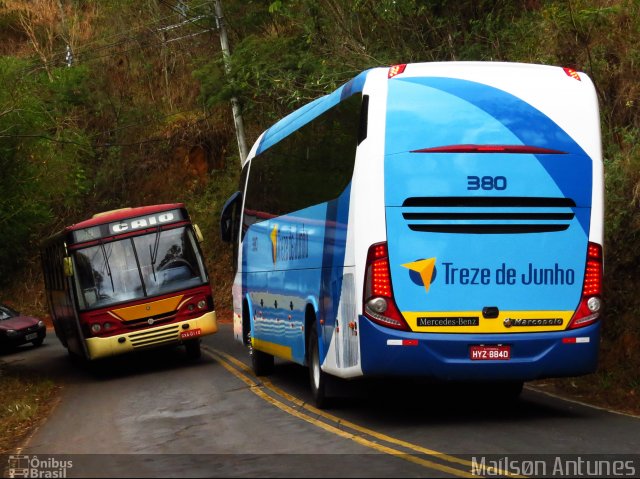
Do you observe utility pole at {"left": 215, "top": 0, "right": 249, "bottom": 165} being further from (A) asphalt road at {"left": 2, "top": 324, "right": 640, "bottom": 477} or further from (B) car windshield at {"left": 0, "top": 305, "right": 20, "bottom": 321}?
(A) asphalt road at {"left": 2, "top": 324, "right": 640, "bottom": 477}

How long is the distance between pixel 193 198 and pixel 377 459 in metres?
41.1

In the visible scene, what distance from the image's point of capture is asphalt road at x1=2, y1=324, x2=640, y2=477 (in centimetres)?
938

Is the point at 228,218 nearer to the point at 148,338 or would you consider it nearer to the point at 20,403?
the point at 148,338

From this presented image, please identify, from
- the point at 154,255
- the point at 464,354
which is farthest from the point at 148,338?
the point at 464,354

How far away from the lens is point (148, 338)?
21.3m

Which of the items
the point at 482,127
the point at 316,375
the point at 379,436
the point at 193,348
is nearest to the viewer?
the point at 379,436

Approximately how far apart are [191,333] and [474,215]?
10.7m

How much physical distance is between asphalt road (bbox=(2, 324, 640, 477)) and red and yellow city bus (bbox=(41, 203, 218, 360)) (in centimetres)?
255

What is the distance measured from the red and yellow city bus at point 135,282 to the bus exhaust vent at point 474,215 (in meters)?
10.4

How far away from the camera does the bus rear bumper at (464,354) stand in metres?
11.7

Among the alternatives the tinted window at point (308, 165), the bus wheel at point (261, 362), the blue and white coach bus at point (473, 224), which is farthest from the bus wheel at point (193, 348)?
the blue and white coach bus at point (473, 224)

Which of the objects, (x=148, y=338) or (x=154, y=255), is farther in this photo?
(x=154, y=255)

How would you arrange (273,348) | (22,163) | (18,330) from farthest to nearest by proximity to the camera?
(18,330) → (22,163) → (273,348)

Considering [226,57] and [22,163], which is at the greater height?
[226,57]
